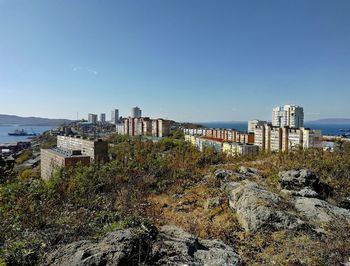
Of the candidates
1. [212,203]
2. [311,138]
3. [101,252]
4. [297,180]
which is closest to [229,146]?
[311,138]

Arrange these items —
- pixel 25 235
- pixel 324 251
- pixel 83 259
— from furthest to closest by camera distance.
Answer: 1. pixel 324 251
2. pixel 25 235
3. pixel 83 259

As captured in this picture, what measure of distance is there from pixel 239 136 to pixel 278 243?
1923 inches

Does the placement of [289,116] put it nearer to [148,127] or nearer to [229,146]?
[148,127]

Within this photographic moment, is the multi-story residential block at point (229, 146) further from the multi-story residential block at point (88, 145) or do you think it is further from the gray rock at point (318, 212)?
the gray rock at point (318, 212)

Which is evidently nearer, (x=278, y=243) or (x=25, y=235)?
(x=25, y=235)

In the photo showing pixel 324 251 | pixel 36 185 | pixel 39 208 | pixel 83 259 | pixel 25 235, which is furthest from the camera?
pixel 36 185

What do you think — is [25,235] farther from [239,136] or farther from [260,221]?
[239,136]

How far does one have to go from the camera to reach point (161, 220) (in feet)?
14.4

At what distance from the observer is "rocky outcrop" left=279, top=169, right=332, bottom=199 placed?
5711mm

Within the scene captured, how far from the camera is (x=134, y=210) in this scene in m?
4.26

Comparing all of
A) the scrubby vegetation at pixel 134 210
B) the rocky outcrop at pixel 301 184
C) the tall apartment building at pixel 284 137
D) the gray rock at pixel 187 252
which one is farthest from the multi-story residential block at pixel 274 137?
the gray rock at pixel 187 252

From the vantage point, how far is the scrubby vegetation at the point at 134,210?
2.99m

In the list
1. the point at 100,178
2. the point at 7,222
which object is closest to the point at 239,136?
the point at 100,178

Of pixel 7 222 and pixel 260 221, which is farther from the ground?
pixel 7 222
